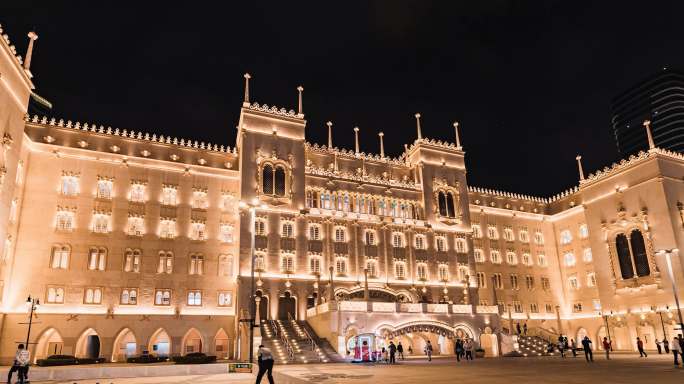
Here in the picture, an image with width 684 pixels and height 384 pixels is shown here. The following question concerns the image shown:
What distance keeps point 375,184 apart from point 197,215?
21151mm

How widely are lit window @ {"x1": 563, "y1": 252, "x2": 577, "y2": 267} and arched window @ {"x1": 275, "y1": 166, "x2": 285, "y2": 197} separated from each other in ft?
144

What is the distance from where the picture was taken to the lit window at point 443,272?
61438 millimetres

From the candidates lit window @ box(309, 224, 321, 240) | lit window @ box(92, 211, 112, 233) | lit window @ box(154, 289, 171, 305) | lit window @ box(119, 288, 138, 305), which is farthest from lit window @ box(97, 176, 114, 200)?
lit window @ box(309, 224, 321, 240)

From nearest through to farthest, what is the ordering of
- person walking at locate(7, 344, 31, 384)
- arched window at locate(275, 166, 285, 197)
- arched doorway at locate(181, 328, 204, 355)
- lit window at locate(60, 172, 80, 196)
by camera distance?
person walking at locate(7, 344, 31, 384)
lit window at locate(60, 172, 80, 196)
arched doorway at locate(181, 328, 204, 355)
arched window at locate(275, 166, 285, 197)

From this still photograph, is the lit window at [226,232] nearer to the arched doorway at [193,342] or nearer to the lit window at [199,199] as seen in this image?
the lit window at [199,199]

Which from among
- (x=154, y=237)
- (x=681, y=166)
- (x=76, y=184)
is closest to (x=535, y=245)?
(x=681, y=166)

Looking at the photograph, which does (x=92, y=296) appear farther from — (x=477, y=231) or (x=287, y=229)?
(x=477, y=231)

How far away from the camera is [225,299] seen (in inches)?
2053

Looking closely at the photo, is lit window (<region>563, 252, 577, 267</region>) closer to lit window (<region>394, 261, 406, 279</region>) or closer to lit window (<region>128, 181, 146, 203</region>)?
lit window (<region>394, 261, 406, 279</region>)

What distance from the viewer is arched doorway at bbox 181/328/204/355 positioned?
50.9 meters

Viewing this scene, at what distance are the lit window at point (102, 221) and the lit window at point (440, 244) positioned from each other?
121 ft

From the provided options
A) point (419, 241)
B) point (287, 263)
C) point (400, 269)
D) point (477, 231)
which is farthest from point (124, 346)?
point (477, 231)

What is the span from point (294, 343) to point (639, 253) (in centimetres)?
4296

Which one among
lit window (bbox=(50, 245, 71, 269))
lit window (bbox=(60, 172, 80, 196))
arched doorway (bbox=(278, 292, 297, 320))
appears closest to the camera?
lit window (bbox=(50, 245, 71, 269))
